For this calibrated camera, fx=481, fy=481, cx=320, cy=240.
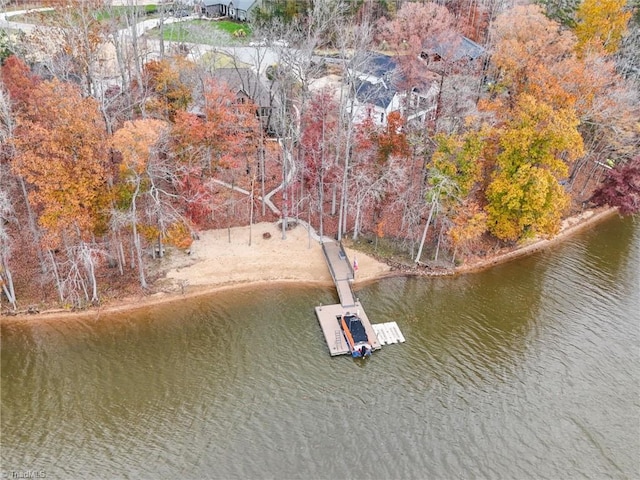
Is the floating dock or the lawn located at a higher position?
the lawn

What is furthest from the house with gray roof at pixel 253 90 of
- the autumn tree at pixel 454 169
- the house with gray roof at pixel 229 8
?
the house with gray roof at pixel 229 8

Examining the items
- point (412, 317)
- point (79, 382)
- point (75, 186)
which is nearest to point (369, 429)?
point (412, 317)

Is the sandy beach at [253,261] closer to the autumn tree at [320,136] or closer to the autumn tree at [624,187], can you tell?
the autumn tree at [320,136]

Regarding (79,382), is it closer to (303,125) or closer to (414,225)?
(303,125)

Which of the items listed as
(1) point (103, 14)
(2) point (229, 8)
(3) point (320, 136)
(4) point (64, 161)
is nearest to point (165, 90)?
(3) point (320, 136)

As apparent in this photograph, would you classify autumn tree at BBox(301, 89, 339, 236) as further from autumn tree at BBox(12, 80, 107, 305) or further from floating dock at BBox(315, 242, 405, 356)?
autumn tree at BBox(12, 80, 107, 305)

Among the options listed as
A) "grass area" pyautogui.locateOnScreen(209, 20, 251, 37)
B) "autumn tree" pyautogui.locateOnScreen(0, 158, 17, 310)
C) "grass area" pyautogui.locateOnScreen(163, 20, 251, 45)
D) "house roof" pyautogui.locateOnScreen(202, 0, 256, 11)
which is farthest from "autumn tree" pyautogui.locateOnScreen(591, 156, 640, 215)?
"house roof" pyautogui.locateOnScreen(202, 0, 256, 11)
